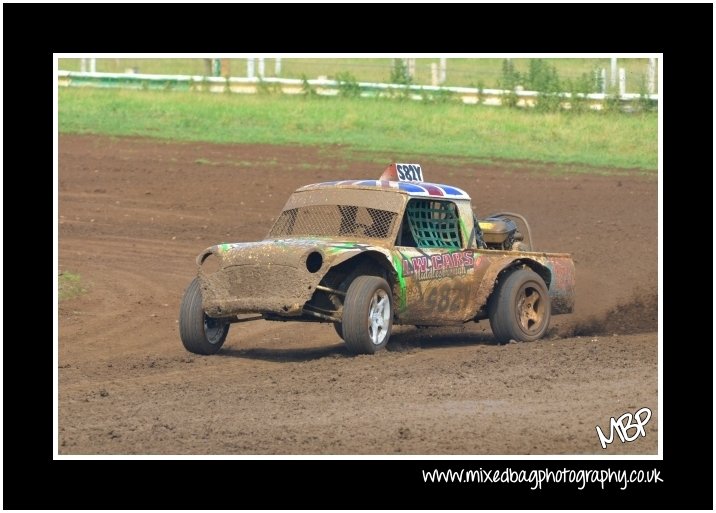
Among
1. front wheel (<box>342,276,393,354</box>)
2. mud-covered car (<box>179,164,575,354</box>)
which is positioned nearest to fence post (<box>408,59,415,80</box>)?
mud-covered car (<box>179,164,575,354</box>)

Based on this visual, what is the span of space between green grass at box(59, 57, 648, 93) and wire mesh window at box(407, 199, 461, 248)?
13132mm

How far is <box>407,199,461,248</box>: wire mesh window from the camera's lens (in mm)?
13711

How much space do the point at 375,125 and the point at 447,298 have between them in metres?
15.4

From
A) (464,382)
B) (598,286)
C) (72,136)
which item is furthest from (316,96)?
(464,382)

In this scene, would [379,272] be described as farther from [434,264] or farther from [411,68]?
[411,68]

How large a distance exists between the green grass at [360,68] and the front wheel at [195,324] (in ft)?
49.7

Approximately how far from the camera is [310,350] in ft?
45.2

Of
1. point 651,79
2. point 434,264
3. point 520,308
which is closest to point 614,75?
point 651,79

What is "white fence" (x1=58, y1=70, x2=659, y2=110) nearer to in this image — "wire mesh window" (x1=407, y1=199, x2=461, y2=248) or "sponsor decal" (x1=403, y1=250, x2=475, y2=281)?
"wire mesh window" (x1=407, y1=199, x2=461, y2=248)

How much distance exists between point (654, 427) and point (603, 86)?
18553 mm

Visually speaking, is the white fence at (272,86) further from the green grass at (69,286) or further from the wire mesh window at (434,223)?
the wire mesh window at (434,223)

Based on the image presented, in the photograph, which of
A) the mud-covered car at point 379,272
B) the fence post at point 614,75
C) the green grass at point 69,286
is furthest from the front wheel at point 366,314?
the fence post at point 614,75

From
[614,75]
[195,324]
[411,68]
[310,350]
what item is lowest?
[310,350]

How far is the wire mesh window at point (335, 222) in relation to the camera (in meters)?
13.4
